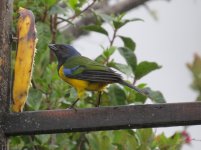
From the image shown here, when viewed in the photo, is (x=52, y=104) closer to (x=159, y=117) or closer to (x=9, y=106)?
(x=9, y=106)

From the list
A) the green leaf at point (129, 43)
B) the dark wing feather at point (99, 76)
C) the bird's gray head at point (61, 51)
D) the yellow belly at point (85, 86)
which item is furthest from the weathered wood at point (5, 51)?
the green leaf at point (129, 43)

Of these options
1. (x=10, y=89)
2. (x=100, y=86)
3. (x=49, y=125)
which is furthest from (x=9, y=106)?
(x=100, y=86)

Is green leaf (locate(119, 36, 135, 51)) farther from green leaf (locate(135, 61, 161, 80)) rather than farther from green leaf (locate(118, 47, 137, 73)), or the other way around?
green leaf (locate(135, 61, 161, 80))

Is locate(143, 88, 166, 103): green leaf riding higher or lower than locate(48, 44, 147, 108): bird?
lower

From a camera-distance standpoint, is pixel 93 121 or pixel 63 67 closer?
pixel 93 121

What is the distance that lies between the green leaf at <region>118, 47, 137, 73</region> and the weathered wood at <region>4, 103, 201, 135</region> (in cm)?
175

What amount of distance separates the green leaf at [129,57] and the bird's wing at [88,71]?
318mm

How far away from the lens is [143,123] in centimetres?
321

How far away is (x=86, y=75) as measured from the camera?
4.44 metres

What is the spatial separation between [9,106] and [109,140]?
3.52ft

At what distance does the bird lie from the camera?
13.7 feet

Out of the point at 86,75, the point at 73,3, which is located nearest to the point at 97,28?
the point at 73,3

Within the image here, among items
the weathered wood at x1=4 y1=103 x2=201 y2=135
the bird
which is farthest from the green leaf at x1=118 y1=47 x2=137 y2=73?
the weathered wood at x1=4 y1=103 x2=201 y2=135

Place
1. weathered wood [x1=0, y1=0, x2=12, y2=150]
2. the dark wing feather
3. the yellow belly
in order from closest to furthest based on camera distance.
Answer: weathered wood [x1=0, y1=0, x2=12, y2=150], the dark wing feather, the yellow belly
